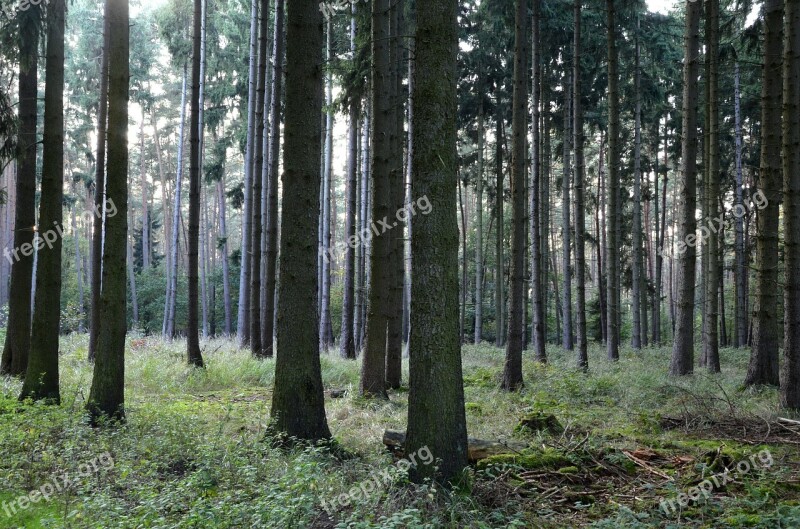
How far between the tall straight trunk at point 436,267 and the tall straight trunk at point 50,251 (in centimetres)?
628

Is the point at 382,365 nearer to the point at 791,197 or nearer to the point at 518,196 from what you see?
the point at 518,196

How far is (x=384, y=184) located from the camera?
9.85 meters

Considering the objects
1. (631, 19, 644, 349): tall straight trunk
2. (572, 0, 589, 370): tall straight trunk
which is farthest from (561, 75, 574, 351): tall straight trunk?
(572, 0, 589, 370): tall straight trunk

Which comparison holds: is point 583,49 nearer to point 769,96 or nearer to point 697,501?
point 769,96

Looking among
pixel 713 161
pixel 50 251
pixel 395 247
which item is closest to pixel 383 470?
pixel 395 247

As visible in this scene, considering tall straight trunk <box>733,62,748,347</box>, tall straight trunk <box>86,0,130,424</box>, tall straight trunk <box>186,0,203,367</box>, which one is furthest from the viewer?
tall straight trunk <box>733,62,748,347</box>

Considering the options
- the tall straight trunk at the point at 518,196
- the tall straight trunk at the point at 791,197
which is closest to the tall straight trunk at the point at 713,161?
the tall straight trunk at the point at 791,197

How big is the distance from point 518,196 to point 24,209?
345 inches

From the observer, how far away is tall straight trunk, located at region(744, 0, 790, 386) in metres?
9.27

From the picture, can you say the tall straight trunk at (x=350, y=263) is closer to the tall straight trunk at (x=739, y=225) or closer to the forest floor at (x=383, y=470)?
the forest floor at (x=383, y=470)

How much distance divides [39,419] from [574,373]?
33.8 ft

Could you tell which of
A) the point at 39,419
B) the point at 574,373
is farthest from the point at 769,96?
the point at 39,419

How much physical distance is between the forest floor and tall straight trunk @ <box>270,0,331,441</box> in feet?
1.78

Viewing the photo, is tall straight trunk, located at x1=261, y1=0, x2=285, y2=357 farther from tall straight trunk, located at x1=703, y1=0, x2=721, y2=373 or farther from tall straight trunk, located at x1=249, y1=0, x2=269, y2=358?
tall straight trunk, located at x1=703, y1=0, x2=721, y2=373
